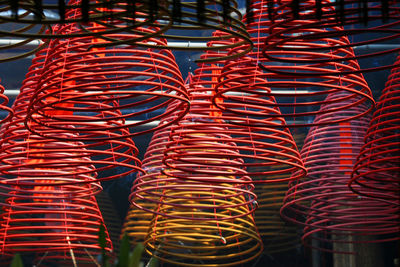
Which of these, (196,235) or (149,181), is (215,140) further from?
(196,235)

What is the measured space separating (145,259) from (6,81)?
2.40 metres

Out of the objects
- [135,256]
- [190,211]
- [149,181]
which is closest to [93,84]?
[135,256]

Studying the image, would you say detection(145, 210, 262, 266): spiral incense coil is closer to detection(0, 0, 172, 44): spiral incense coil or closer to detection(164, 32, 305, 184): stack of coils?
detection(164, 32, 305, 184): stack of coils

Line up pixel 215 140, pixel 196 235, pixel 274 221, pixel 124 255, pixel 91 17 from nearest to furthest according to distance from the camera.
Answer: pixel 124 255
pixel 91 17
pixel 215 140
pixel 196 235
pixel 274 221

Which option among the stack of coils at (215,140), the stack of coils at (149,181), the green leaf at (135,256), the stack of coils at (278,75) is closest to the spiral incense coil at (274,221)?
the stack of coils at (149,181)

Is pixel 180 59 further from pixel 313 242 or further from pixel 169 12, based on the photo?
pixel 169 12

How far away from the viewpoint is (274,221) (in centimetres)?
706

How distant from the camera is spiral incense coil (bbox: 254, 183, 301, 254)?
7039 millimetres

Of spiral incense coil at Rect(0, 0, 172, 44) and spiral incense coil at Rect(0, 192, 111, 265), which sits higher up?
spiral incense coil at Rect(0, 0, 172, 44)

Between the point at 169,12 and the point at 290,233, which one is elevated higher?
the point at 169,12

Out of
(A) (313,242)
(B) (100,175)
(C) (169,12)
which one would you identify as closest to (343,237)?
(A) (313,242)

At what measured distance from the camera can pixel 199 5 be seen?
2021 mm

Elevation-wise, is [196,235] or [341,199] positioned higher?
[196,235]

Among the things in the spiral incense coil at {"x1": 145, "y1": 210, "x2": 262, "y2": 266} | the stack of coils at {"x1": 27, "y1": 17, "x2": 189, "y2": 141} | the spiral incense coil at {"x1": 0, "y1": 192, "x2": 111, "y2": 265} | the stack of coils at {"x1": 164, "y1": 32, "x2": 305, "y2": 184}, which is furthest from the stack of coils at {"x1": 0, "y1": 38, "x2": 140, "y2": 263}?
the spiral incense coil at {"x1": 145, "y1": 210, "x2": 262, "y2": 266}
